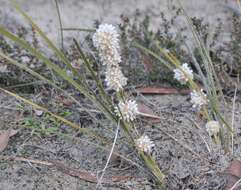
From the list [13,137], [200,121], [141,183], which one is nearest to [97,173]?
[141,183]

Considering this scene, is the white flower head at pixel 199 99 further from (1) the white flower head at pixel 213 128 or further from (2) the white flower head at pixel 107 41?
(2) the white flower head at pixel 107 41

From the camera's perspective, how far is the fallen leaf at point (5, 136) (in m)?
1.89

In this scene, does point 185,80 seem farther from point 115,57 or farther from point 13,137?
point 13,137

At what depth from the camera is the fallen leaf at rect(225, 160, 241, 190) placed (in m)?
1.63

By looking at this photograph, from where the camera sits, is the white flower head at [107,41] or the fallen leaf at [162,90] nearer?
the white flower head at [107,41]

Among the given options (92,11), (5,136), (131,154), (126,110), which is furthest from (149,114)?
(92,11)

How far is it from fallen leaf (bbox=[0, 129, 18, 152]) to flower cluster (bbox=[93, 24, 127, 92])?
0.53 metres

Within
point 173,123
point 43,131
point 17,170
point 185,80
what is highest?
point 185,80

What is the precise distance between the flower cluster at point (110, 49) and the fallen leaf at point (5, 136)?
0.53 metres

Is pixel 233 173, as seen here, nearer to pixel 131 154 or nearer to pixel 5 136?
pixel 131 154

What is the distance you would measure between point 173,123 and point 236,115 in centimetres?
29

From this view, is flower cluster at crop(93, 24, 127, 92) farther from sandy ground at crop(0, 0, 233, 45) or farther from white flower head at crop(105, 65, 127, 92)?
sandy ground at crop(0, 0, 233, 45)

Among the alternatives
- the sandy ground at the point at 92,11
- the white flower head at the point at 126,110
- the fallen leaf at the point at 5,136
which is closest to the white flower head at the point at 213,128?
the white flower head at the point at 126,110

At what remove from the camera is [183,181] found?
67.2 inches
